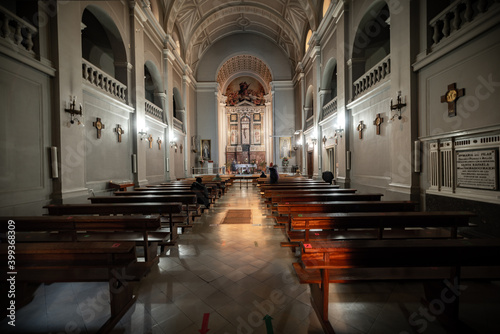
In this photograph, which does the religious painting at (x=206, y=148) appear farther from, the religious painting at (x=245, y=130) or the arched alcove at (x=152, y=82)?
the arched alcove at (x=152, y=82)

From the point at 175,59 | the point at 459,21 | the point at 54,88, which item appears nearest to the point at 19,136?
the point at 54,88

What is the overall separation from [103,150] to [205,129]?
12.4m

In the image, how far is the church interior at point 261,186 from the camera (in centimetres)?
212

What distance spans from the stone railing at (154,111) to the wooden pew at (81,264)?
8.97 metres

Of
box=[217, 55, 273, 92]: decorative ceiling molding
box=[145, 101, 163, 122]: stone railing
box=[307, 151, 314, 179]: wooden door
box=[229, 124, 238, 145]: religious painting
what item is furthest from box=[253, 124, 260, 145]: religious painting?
box=[145, 101, 163, 122]: stone railing

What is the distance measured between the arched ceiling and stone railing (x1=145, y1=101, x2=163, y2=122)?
4.10 metres

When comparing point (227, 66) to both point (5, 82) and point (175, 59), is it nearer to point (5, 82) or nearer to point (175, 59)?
point (175, 59)

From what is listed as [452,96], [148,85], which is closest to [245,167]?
[148,85]

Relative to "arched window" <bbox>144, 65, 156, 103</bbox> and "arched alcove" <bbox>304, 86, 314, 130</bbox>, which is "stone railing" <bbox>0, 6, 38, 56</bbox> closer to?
"arched window" <bbox>144, 65, 156, 103</bbox>

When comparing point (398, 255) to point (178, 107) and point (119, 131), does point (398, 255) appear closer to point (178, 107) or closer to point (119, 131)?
point (119, 131)

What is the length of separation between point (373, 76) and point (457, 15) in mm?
3013

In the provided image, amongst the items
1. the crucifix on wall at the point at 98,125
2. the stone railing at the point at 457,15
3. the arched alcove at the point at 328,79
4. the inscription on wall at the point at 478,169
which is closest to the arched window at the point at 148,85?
the crucifix on wall at the point at 98,125

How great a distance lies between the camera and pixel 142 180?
903 cm

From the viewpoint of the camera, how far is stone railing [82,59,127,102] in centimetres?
655
